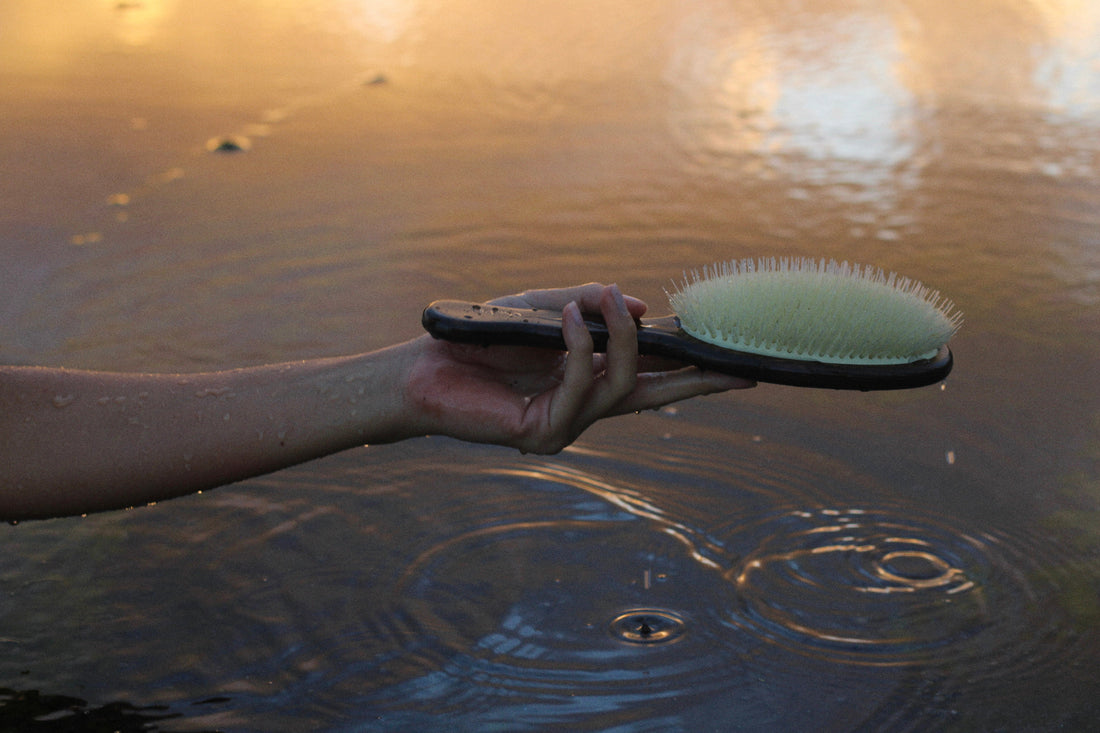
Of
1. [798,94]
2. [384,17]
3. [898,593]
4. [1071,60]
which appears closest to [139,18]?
[384,17]

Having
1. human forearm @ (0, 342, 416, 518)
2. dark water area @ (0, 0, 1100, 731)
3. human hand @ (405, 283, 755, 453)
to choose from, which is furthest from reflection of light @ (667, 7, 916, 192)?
human forearm @ (0, 342, 416, 518)

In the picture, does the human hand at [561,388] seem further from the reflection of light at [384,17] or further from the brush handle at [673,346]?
the reflection of light at [384,17]

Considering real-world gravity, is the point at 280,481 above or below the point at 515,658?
above

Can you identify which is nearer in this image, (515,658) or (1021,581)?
(515,658)

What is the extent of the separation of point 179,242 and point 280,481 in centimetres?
101

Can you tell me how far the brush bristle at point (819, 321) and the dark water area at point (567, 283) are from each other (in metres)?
0.30

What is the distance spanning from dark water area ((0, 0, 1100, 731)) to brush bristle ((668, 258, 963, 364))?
0.30m

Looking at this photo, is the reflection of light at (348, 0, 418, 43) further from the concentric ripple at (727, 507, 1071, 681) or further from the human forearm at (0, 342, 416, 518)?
the concentric ripple at (727, 507, 1071, 681)

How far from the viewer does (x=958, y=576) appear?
1.40m

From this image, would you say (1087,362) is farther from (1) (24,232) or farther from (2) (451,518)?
(1) (24,232)

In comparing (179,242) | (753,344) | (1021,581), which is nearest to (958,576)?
(1021,581)

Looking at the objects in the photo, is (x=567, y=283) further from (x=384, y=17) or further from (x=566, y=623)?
(x=384, y=17)

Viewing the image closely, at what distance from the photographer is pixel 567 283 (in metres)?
2.25

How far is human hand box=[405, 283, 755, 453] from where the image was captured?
1230mm
